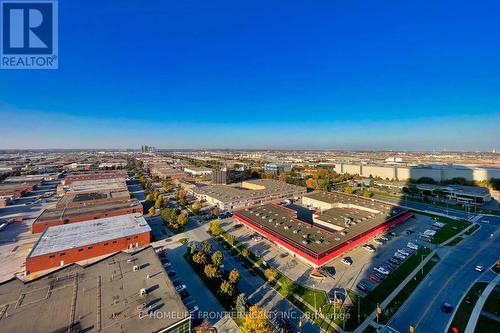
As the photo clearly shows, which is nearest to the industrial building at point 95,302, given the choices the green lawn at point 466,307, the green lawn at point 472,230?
the green lawn at point 466,307

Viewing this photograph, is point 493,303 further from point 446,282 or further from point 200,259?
point 200,259

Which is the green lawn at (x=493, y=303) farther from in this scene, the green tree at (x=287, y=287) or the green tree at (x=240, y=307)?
the green tree at (x=240, y=307)

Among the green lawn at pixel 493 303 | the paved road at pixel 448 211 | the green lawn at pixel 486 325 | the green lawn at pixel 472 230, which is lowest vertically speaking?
the green lawn at pixel 486 325

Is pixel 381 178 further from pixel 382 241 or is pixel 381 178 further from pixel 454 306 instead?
pixel 454 306

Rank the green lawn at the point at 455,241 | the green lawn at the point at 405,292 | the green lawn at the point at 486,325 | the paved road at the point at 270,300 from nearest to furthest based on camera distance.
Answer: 1. the green lawn at the point at 486,325
2. the paved road at the point at 270,300
3. the green lawn at the point at 405,292
4. the green lawn at the point at 455,241

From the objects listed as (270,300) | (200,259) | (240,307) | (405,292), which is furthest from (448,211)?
(200,259)
